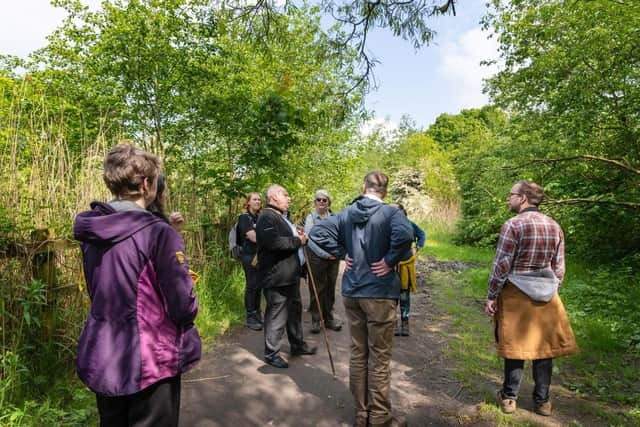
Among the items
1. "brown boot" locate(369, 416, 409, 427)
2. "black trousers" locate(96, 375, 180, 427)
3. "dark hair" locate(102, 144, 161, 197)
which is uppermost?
"dark hair" locate(102, 144, 161, 197)

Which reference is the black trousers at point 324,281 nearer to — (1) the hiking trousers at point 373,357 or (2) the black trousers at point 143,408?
(1) the hiking trousers at point 373,357

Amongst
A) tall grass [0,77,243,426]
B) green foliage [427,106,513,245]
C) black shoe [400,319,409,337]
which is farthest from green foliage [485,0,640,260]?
tall grass [0,77,243,426]

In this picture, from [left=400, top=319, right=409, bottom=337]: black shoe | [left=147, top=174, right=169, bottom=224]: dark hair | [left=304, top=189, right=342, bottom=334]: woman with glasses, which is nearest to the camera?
[left=147, top=174, right=169, bottom=224]: dark hair

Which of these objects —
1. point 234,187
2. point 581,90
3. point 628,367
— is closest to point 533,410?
point 628,367

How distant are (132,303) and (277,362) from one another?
278 centimetres

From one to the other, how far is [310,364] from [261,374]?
550 millimetres

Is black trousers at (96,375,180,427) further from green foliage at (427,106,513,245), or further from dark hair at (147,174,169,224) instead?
green foliage at (427,106,513,245)

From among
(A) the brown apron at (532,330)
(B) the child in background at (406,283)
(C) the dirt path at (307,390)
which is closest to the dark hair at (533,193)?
(A) the brown apron at (532,330)

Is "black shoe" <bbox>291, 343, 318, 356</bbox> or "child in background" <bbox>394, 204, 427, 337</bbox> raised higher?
"child in background" <bbox>394, 204, 427, 337</bbox>

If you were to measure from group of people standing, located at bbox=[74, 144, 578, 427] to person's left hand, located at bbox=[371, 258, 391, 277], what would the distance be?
0.07 feet

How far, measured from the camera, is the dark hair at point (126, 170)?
6.08 feet

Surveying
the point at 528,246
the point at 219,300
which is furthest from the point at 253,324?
the point at 528,246

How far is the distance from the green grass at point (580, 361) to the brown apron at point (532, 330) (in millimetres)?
560

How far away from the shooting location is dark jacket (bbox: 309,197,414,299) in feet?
9.92
